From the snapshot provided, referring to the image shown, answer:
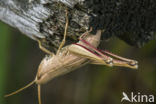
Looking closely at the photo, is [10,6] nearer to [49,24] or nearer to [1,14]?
[1,14]

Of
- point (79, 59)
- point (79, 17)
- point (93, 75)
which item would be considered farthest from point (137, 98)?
point (79, 17)

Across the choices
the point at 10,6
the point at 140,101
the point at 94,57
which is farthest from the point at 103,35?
→ the point at 140,101

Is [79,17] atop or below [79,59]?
atop

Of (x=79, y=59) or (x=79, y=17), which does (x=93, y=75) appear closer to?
(x=79, y=59)

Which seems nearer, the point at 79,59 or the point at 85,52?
the point at 85,52

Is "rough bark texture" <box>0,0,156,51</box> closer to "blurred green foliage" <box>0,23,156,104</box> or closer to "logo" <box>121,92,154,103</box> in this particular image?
"blurred green foliage" <box>0,23,156,104</box>

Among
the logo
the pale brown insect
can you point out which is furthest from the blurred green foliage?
the pale brown insect
